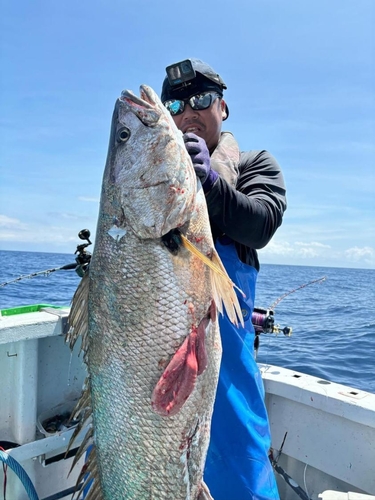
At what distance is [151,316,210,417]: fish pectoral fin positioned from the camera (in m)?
1.57

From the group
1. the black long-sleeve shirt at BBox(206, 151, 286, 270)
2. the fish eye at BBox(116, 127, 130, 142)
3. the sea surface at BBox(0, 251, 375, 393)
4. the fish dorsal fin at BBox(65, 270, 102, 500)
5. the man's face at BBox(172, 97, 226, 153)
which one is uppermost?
the man's face at BBox(172, 97, 226, 153)

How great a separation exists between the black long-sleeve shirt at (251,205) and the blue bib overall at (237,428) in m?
0.29

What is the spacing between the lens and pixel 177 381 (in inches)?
62.2

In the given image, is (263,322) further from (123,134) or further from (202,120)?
(123,134)

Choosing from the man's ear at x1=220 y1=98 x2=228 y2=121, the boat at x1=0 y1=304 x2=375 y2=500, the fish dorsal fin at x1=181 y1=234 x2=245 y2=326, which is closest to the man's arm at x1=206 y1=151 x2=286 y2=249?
the fish dorsal fin at x1=181 y1=234 x2=245 y2=326

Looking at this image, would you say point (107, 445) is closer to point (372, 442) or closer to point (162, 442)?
point (162, 442)

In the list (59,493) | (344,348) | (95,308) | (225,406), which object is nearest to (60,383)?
(59,493)

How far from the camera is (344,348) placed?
418 inches

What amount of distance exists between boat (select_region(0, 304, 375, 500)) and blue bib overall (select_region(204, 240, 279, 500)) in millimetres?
1185

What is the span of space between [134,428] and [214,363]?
1.27 ft

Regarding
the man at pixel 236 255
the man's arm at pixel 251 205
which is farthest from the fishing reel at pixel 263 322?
the man's arm at pixel 251 205

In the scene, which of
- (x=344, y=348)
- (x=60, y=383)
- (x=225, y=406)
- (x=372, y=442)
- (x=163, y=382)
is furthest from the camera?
(x=344, y=348)

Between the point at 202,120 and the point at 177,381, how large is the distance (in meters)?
1.51

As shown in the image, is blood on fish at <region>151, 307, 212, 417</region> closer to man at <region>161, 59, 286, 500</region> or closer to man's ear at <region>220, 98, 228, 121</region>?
man at <region>161, 59, 286, 500</region>
